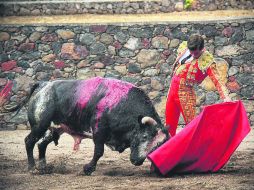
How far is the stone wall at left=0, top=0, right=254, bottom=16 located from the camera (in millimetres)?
16406

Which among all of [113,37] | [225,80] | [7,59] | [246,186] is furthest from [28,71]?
[246,186]

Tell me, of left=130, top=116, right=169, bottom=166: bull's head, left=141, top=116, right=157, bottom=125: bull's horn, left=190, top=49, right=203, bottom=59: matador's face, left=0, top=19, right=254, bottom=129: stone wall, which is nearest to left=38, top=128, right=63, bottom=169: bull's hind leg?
left=130, top=116, right=169, bottom=166: bull's head

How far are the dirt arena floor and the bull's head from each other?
0.89 feet

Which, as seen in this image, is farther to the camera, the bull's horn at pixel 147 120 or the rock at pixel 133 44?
the rock at pixel 133 44

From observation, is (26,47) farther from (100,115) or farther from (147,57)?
(100,115)

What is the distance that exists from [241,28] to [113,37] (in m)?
2.51

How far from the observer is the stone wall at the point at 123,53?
532 inches

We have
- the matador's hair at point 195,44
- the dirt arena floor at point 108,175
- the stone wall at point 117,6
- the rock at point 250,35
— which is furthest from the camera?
the stone wall at point 117,6

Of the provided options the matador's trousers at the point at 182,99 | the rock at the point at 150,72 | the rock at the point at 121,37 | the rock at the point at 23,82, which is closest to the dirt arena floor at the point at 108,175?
the matador's trousers at the point at 182,99

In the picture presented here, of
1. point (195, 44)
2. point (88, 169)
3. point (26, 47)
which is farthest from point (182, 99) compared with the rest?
point (26, 47)

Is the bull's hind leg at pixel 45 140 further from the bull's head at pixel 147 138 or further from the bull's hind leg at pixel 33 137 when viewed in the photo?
the bull's head at pixel 147 138

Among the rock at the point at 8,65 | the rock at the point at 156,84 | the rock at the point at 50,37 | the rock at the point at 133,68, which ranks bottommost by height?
the rock at the point at 156,84

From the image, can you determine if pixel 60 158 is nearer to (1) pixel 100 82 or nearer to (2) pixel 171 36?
(1) pixel 100 82

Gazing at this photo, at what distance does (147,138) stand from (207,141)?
0.69 meters
